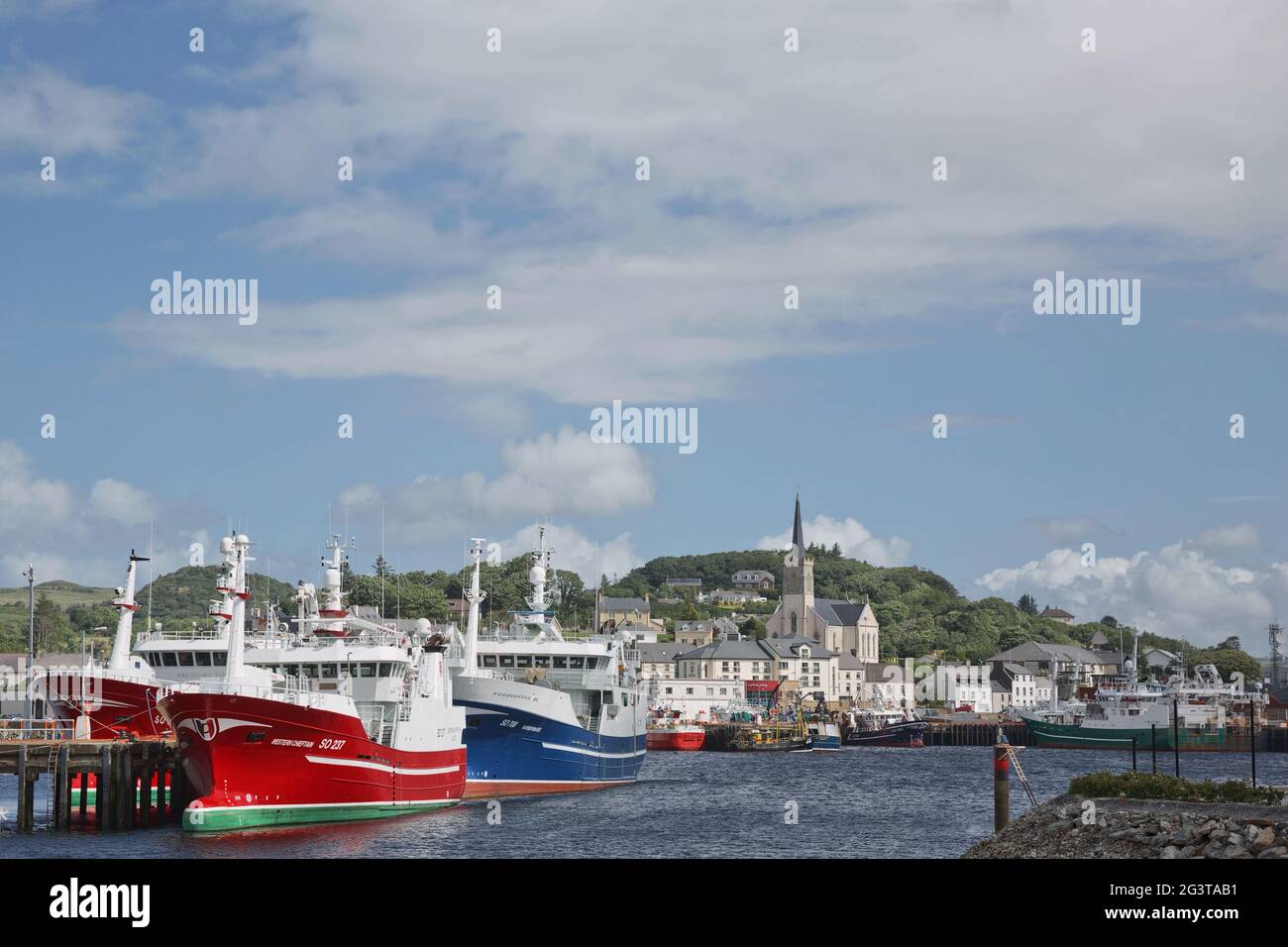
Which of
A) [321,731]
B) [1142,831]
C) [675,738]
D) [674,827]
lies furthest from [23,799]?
[675,738]

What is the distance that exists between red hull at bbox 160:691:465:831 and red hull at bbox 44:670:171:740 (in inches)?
533

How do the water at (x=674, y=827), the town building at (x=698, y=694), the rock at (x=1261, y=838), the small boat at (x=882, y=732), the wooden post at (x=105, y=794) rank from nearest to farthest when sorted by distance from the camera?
the rock at (x=1261, y=838)
the water at (x=674, y=827)
the wooden post at (x=105, y=794)
the small boat at (x=882, y=732)
the town building at (x=698, y=694)

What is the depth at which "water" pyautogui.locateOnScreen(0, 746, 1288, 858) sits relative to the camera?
45.2m

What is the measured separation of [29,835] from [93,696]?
1281 cm

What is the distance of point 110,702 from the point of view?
60656 mm

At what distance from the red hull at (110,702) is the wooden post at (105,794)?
948 cm

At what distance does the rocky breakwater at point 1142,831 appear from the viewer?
98.5ft

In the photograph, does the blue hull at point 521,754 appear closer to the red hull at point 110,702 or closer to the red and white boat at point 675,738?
the red hull at point 110,702

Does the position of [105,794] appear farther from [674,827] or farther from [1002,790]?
[1002,790]

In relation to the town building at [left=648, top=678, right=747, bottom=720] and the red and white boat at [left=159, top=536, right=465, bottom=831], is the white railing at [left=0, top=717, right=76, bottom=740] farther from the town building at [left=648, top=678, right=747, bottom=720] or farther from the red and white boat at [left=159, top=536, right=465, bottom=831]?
the town building at [left=648, top=678, right=747, bottom=720]

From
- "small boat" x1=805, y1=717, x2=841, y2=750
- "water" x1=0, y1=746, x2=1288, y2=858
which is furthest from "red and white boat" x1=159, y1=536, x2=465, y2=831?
"small boat" x1=805, y1=717, x2=841, y2=750

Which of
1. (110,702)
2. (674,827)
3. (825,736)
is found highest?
(110,702)

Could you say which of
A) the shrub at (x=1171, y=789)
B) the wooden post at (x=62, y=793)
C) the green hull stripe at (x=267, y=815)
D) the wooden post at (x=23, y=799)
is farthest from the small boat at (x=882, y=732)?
the wooden post at (x=23, y=799)

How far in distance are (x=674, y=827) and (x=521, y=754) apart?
1259cm
